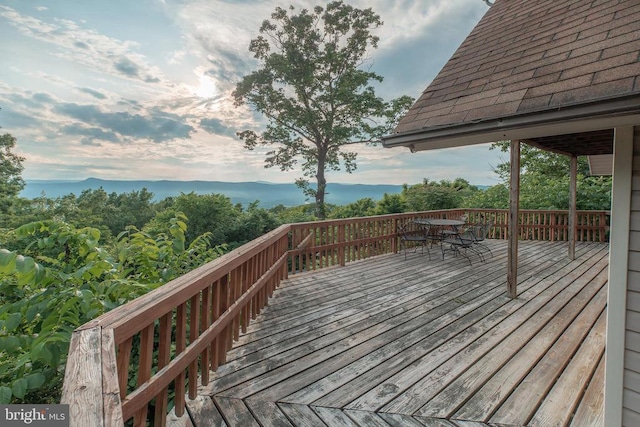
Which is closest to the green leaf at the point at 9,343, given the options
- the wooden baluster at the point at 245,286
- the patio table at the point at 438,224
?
the wooden baluster at the point at 245,286

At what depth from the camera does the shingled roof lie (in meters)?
1.66

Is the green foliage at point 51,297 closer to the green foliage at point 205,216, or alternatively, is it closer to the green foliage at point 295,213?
the green foliage at point 205,216

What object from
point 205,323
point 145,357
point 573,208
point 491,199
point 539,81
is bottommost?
point 205,323

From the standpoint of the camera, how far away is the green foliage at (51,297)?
1316mm

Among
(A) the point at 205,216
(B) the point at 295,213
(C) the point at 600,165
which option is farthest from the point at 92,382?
(B) the point at 295,213

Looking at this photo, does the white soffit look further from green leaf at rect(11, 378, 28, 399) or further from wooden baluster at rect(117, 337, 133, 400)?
green leaf at rect(11, 378, 28, 399)

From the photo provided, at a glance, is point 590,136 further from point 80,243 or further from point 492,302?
point 80,243

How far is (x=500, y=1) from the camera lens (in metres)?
4.15

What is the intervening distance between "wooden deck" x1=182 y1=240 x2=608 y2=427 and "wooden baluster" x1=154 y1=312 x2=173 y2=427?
270 millimetres

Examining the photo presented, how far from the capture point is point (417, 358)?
2.46 meters

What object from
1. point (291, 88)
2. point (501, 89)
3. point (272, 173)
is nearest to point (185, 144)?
point (272, 173)

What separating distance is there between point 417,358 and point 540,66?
266 cm

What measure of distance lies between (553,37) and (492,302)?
3073 millimetres

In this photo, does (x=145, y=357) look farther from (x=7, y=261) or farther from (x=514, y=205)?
(x=514, y=205)
